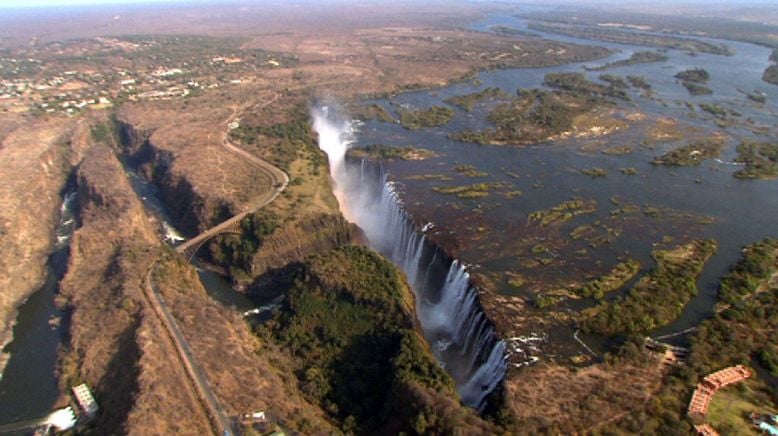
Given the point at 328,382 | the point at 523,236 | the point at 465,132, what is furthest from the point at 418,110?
the point at 328,382

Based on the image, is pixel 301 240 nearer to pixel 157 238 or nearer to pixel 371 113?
pixel 157 238

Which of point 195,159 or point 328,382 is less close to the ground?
point 195,159

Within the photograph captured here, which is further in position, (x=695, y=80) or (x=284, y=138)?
(x=695, y=80)

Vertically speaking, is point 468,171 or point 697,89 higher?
point 697,89

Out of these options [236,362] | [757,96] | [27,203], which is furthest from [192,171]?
[757,96]

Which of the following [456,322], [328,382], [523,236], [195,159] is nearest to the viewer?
[328,382]

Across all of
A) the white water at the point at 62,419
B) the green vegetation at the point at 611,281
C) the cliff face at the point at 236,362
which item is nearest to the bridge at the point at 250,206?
the cliff face at the point at 236,362

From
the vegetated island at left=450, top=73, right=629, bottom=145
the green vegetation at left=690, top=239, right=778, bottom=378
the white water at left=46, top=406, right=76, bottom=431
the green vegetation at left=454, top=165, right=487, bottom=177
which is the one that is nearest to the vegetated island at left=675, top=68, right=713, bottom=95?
the vegetated island at left=450, top=73, right=629, bottom=145

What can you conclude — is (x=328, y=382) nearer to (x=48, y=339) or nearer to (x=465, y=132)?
(x=48, y=339)
